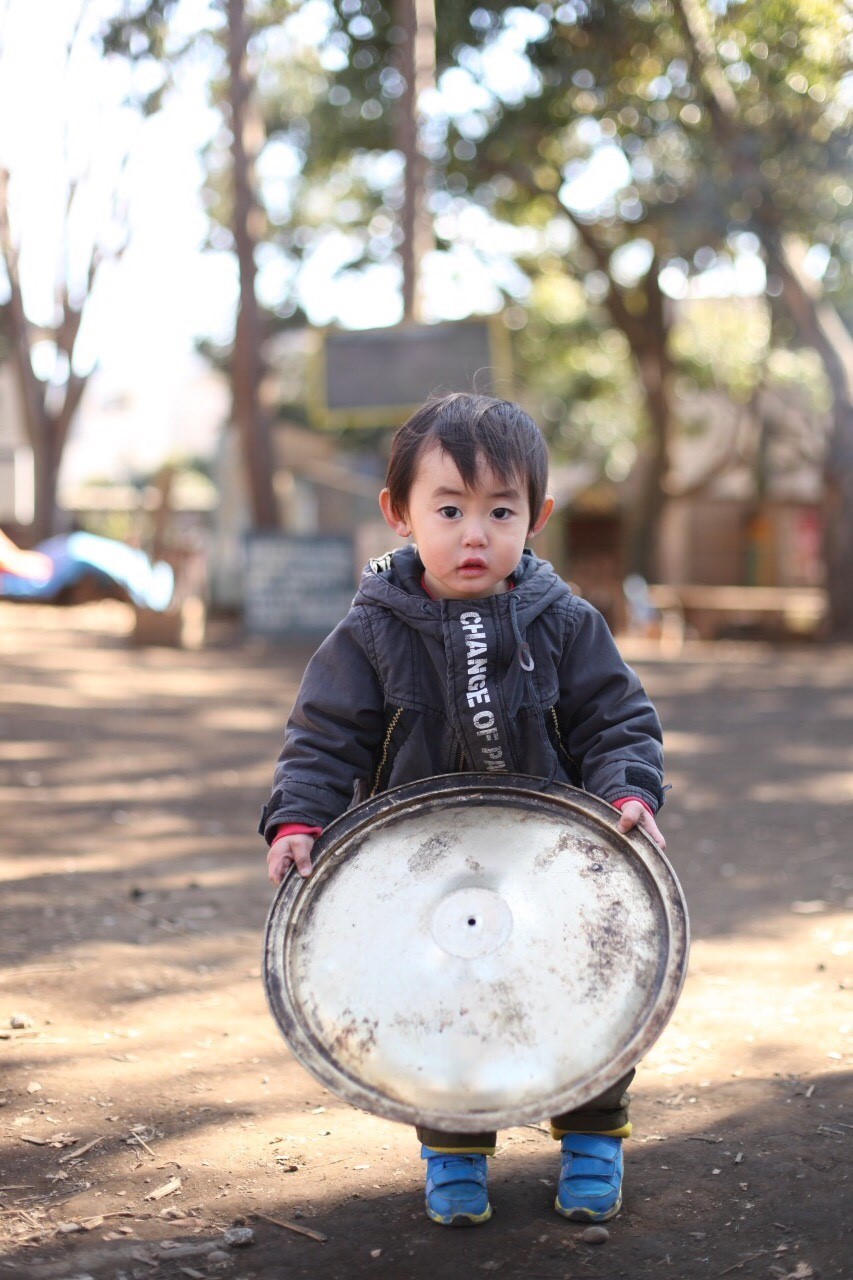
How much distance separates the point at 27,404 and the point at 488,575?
1958cm

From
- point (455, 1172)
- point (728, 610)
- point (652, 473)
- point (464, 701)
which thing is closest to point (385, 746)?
point (464, 701)

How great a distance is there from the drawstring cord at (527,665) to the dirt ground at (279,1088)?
0.77m

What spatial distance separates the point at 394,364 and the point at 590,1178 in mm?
10253

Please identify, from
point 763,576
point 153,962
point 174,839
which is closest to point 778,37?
point 174,839

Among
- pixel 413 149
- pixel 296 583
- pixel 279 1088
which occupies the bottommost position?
pixel 279 1088

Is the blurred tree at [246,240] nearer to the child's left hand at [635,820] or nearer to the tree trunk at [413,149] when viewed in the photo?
the tree trunk at [413,149]

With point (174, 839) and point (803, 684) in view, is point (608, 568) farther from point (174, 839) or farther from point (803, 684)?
point (174, 839)

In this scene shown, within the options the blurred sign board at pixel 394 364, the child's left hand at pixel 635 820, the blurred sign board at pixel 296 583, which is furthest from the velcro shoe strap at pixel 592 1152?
the blurred sign board at pixel 296 583

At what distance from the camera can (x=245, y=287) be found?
1371cm

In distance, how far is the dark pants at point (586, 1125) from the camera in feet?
7.70

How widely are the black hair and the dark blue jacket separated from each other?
17cm

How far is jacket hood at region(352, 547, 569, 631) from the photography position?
8.05 feet

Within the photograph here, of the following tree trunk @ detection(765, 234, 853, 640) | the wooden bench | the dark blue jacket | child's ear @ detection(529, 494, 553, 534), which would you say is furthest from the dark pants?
the wooden bench

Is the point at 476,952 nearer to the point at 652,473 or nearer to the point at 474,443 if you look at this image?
the point at 474,443
